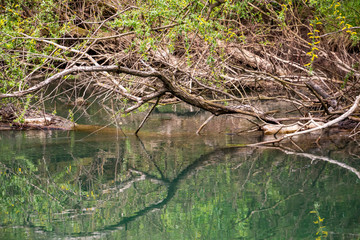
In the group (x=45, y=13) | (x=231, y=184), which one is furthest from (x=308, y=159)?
(x=45, y=13)

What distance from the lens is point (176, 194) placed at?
184 inches

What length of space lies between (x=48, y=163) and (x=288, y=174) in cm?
304

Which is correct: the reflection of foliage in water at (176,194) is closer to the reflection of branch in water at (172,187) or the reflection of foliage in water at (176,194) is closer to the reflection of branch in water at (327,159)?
the reflection of branch in water at (172,187)

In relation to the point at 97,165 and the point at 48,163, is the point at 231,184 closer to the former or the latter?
the point at 97,165

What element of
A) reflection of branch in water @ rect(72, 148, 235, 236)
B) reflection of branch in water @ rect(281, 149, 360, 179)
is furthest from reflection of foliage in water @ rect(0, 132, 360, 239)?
reflection of branch in water @ rect(281, 149, 360, 179)

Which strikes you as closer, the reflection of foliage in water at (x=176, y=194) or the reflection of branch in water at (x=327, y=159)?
the reflection of foliage in water at (x=176, y=194)

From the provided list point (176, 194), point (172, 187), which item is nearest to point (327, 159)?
point (172, 187)

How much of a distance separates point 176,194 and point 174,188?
25 centimetres

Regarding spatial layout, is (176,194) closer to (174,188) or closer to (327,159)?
(174,188)

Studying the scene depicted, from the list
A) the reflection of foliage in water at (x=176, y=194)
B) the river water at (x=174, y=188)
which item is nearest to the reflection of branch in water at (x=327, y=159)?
the river water at (x=174, y=188)

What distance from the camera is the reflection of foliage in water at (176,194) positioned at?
147 inches

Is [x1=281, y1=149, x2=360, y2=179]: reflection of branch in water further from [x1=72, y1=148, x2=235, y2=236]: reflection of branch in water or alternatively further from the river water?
[x1=72, y1=148, x2=235, y2=236]: reflection of branch in water

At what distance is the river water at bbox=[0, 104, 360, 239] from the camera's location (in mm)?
3709

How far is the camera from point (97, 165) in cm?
595
